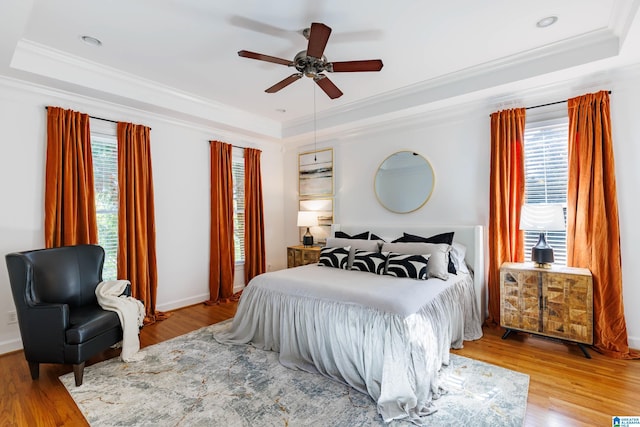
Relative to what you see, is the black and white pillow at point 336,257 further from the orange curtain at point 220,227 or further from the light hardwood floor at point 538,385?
the orange curtain at point 220,227

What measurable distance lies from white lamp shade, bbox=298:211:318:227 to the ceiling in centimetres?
187

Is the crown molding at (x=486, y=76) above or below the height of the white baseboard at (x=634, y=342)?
above

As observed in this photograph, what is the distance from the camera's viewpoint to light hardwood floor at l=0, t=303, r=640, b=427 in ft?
6.84

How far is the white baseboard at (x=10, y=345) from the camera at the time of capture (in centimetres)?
307

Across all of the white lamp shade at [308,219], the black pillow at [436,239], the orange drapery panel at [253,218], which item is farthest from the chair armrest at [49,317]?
the black pillow at [436,239]

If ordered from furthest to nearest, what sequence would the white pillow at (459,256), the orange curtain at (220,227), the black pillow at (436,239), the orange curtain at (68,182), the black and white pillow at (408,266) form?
1. the orange curtain at (220,227)
2. the black pillow at (436,239)
3. the white pillow at (459,256)
4. the orange curtain at (68,182)
5. the black and white pillow at (408,266)

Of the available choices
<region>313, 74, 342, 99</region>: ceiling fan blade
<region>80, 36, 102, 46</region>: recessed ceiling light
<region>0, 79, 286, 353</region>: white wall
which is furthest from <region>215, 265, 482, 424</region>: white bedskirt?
<region>80, 36, 102, 46</region>: recessed ceiling light

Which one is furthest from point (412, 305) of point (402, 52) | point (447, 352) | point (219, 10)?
point (219, 10)

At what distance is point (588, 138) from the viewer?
309 cm

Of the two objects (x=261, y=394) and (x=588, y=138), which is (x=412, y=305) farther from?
(x=588, y=138)

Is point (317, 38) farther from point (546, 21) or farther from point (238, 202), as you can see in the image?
point (238, 202)

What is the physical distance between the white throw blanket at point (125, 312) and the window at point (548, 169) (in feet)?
13.6

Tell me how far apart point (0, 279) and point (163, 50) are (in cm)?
273

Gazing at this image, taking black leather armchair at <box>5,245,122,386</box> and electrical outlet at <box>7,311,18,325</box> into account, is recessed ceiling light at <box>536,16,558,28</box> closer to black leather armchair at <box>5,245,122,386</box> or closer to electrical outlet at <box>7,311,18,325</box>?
black leather armchair at <box>5,245,122,386</box>
